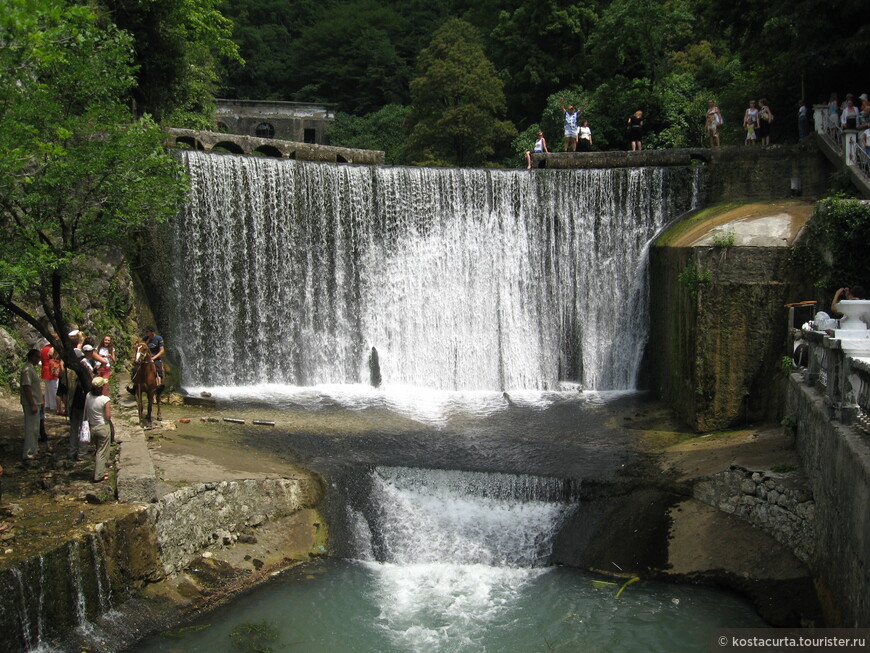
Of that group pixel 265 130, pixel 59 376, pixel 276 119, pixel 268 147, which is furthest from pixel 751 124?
pixel 265 130

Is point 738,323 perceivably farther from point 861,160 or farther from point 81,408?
point 81,408

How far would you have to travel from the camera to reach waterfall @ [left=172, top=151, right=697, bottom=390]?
1845 centimetres

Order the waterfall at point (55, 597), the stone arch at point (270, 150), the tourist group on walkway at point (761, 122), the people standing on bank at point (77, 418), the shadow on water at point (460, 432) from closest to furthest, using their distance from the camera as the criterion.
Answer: the waterfall at point (55, 597)
the people standing on bank at point (77, 418)
the shadow on water at point (460, 432)
the tourist group on walkway at point (761, 122)
the stone arch at point (270, 150)

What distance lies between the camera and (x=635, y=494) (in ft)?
42.0

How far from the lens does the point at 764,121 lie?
67.4 ft

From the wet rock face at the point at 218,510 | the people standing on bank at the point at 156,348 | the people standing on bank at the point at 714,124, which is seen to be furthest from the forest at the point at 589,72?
the people standing on bank at the point at 156,348

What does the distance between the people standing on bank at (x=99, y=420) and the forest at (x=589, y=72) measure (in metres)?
16.2

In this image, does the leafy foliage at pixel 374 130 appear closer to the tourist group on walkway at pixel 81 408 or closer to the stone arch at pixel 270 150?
the stone arch at pixel 270 150

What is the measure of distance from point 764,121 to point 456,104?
41.9ft

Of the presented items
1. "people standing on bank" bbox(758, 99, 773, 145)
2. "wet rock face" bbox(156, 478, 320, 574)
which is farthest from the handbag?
"people standing on bank" bbox(758, 99, 773, 145)

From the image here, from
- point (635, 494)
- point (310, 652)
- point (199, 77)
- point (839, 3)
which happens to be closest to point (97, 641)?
point (310, 652)

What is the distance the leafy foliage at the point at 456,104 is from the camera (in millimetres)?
30031

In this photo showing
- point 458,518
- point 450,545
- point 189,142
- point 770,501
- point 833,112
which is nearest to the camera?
point 770,501

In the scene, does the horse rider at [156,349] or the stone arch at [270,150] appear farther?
the stone arch at [270,150]
